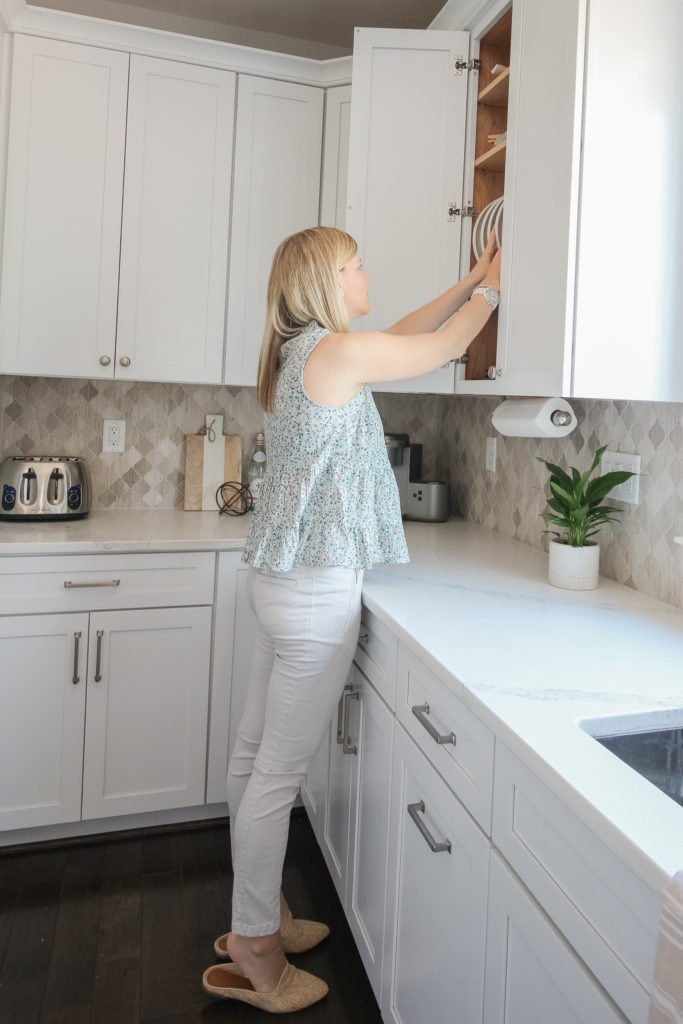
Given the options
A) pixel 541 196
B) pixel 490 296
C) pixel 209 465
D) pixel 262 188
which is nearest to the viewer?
pixel 541 196

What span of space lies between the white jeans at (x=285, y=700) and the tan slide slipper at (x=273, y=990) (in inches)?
5.0

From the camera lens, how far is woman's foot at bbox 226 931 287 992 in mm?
1615

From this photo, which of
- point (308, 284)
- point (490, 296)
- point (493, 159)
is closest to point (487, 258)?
point (490, 296)

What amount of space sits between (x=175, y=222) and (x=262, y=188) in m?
0.31

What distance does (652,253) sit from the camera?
144 centimetres

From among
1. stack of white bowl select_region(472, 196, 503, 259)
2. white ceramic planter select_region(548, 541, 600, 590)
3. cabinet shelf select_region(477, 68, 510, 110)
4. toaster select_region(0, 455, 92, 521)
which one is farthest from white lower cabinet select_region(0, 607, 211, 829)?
cabinet shelf select_region(477, 68, 510, 110)

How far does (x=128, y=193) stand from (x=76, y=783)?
178 cm

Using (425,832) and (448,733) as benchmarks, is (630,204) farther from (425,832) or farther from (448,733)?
(425,832)

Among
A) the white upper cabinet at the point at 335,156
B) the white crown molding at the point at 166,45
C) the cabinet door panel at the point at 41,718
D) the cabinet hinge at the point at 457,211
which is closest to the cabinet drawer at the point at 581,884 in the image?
the cabinet door panel at the point at 41,718

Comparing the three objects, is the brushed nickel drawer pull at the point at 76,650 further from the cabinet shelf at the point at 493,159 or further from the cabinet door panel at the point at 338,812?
the cabinet shelf at the point at 493,159

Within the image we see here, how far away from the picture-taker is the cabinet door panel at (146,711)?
84.0 inches

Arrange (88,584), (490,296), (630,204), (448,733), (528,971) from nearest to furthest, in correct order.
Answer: (528,971), (448,733), (630,204), (490,296), (88,584)

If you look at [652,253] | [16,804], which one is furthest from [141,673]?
[652,253]

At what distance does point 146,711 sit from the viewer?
2.18m
